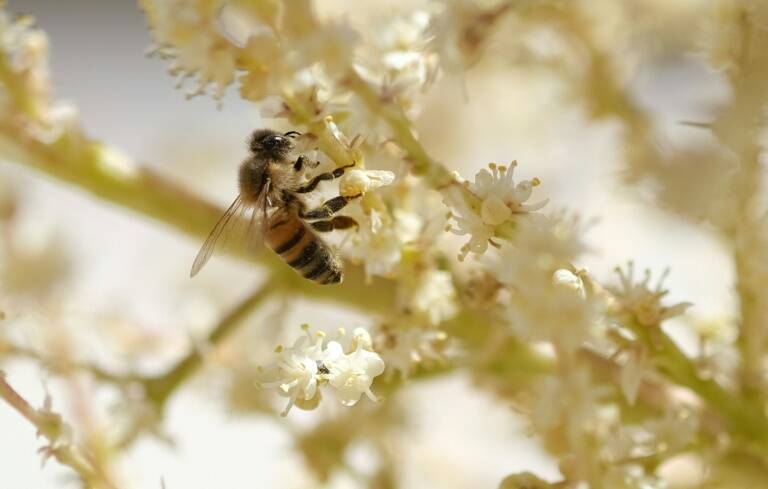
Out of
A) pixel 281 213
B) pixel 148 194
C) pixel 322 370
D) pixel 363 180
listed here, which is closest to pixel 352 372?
pixel 322 370

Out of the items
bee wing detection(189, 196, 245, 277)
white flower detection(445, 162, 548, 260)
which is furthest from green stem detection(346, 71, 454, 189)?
bee wing detection(189, 196, 245, 277)

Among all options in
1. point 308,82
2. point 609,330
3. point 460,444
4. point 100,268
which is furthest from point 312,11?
point 460,444

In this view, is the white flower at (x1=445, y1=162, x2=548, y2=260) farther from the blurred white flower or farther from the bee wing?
the bee wing

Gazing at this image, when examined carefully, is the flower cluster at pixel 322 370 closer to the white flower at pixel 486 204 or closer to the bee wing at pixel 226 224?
the white flower at pixel 486 204

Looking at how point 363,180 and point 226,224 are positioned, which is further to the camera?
point 226,224

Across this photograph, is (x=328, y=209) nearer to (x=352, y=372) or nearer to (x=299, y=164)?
(x=299, y=164)

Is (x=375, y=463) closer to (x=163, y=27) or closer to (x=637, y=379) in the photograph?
(x=637, y=379)

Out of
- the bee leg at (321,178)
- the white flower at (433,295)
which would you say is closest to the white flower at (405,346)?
the white flower at (433,295)
